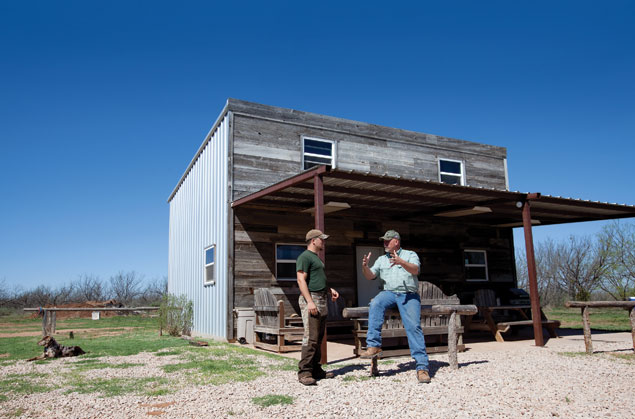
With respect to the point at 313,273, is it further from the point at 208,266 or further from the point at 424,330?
the point at 208,266

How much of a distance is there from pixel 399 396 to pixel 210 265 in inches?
334

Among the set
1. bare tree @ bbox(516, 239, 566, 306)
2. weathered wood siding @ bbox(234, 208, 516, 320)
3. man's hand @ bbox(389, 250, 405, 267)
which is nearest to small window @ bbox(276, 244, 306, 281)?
weathered wood siding @ bbox(234, 208, 516, 320)

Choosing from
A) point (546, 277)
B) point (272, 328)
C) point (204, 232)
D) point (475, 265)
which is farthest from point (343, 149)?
point (546, 277)

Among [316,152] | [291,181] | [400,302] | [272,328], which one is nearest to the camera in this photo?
[400,302]

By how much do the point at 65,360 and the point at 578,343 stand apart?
32.3 feet

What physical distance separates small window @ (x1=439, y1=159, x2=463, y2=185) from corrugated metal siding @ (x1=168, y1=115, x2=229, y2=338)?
6.99 m

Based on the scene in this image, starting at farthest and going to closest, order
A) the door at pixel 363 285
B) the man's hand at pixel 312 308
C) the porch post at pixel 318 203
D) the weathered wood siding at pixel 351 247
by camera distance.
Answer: the door at pixel 363 285
the weathered wood siding at pixel 351 247
the porch post at pixel 318 203
the man's hand at pixel 312 308

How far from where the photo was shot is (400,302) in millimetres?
5945

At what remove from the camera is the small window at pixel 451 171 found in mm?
15258

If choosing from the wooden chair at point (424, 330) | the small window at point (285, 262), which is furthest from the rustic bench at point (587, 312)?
the small window at point (285, 262)

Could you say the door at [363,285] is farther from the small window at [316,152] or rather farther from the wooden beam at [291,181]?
the wooden beam at [291,181]

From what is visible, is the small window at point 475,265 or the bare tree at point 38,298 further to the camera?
the bare tree at point 38,298

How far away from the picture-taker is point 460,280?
14406mm

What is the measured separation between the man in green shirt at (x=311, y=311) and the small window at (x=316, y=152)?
23.9 feet
